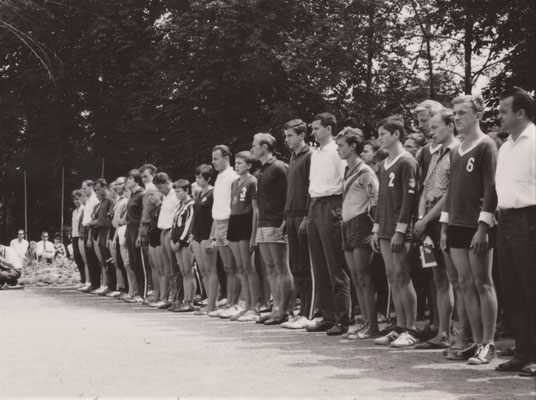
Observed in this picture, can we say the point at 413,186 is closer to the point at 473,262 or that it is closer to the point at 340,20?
the point at 473,262

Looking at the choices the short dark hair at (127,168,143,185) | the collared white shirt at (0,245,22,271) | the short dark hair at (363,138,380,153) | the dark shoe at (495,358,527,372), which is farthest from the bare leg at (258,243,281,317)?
the collared white shirt at (0,245,22,271)

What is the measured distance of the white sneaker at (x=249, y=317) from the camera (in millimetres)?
11375

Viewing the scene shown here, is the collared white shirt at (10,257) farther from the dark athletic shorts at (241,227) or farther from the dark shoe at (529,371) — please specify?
the dark shoe at (529,371)

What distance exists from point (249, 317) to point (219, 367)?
4.31 meters

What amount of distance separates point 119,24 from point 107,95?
2.83 meters

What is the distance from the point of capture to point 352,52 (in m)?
25.5

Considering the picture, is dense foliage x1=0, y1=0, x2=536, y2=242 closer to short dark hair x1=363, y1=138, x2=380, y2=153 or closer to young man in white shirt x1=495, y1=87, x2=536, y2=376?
short dark hair x1=363, y1=138, x2=380, y2=153

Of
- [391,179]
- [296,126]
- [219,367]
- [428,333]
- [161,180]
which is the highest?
[296,126]

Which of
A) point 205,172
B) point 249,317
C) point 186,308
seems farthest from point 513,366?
point 186,308

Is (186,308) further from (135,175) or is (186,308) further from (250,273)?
(135,175)

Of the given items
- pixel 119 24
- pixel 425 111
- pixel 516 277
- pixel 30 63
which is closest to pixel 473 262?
pixel 516 277

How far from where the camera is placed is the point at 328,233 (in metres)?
9.66

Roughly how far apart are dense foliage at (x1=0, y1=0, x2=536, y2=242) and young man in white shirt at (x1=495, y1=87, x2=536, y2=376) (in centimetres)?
1429

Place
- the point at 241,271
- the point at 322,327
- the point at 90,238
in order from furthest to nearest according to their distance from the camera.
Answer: the point at 90,238, the point at 241,271, the point at 322,327
